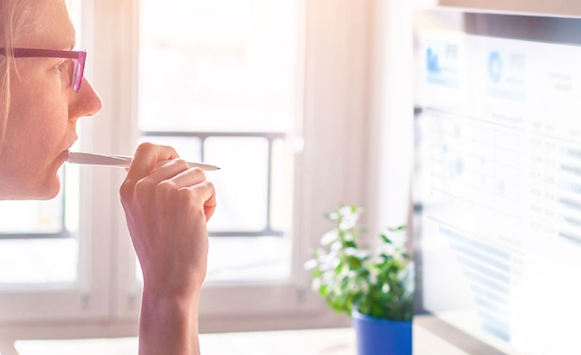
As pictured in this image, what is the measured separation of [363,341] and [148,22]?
4.38ft

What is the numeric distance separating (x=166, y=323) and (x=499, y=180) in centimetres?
46

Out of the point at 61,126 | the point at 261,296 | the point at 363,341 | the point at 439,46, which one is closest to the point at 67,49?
the point at 61,126

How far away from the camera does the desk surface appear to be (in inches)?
62.8

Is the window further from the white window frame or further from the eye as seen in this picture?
the eye

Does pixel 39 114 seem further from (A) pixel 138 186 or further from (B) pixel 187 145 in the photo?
Result: (B) pixel 187 145

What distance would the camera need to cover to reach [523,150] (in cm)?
93

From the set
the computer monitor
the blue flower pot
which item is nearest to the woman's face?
the computer monitor

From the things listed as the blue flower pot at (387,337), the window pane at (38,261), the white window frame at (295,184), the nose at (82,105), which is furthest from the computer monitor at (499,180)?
the window pane at (38,261)

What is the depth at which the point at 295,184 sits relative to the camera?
2584 millimetres

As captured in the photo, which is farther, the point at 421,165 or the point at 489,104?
the point at 421,165

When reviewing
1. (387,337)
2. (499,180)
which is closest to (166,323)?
(499,180)

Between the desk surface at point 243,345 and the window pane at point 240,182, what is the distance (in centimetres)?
78

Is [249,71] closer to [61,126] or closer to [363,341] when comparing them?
[363,341]

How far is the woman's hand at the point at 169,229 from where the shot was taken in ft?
3.08
